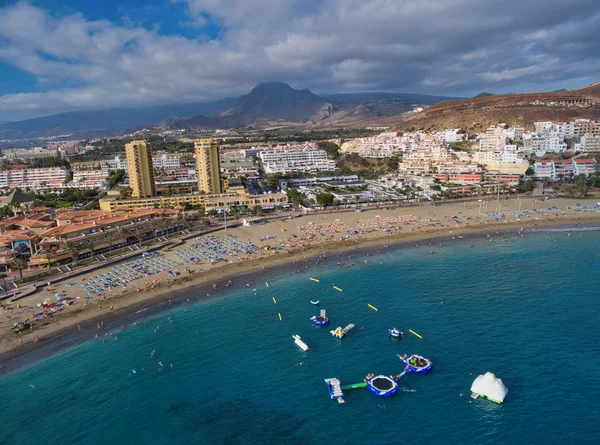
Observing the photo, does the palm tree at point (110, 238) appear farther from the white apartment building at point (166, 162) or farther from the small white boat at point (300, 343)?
the white apartment building at point (166, 162)

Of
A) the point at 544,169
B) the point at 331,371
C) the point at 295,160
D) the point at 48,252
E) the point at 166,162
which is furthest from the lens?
the point at 166,162

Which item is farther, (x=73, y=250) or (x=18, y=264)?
(x=73, y=250)

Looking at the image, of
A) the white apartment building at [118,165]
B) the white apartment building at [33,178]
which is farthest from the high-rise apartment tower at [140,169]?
the white apartment building at [118,165]

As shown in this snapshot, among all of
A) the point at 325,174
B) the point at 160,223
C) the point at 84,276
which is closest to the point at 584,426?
the point at 84,276

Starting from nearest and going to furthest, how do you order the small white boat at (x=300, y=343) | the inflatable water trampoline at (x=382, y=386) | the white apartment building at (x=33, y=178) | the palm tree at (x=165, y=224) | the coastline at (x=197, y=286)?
the inflatable water trampoline at (x=382, y=386) < the small white boat at (x=300, y=343) < the coastline at (x=197, y=286) < the palm tree at (x=165, y=224) < the white apartment building at (x=33, y=178)

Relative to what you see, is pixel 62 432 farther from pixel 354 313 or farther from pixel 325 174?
pixel 325 174

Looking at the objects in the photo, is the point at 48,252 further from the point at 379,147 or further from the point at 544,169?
the point at 379,147

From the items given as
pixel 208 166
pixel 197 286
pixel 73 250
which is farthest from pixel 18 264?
pixel 208 166

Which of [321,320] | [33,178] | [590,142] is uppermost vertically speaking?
[590,142]
